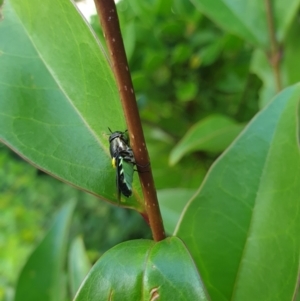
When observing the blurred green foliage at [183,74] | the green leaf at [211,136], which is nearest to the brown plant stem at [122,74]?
the green leaf at [211,136]

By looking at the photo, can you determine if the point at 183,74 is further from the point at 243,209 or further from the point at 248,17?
the point at 243,209

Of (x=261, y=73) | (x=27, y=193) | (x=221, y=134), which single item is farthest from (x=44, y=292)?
(x=27, y=193)

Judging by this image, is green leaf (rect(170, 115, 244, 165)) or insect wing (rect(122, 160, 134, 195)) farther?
green leaf (rect(170, 115, 244, 165))

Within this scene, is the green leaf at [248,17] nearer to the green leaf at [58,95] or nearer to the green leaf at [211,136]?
the green leaf at [211,136]

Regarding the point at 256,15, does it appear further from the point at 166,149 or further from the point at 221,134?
the point at 166,149

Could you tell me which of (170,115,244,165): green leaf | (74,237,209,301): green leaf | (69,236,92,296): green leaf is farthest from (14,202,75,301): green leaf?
(74,237,209,301): green leaf

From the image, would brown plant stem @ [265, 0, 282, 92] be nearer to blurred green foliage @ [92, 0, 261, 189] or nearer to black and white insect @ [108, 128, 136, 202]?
blurred green foliage @ [92, 0, 261, 189]
